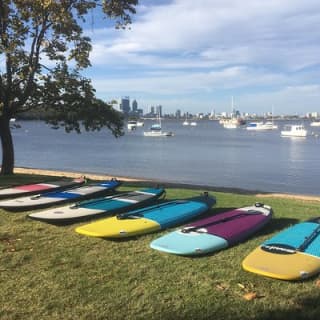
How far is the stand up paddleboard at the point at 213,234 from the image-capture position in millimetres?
5332

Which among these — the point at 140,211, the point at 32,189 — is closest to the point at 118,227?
the point at 140,211

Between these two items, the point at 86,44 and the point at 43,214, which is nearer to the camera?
the point at 43,214

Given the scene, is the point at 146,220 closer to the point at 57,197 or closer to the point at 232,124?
the point at 57,197

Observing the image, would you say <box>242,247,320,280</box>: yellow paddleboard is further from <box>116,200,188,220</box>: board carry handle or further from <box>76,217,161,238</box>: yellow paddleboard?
<box>116,200,188,220</box>: board carry handle

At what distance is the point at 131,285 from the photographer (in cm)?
443

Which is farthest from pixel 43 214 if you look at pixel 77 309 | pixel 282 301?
pixel 282 301

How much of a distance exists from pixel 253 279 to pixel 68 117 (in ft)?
33.4

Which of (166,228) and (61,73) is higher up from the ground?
(61,73)

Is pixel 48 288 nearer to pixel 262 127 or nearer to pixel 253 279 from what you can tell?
pixel 253 279

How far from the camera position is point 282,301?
13.4 ft

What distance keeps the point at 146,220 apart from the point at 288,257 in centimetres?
220

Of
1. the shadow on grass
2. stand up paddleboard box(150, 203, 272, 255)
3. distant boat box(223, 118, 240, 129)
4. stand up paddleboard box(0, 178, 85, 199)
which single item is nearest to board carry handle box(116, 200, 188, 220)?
stand up paddleboard box(150, 203, 272, 255)

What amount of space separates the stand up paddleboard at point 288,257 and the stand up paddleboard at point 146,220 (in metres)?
1.58

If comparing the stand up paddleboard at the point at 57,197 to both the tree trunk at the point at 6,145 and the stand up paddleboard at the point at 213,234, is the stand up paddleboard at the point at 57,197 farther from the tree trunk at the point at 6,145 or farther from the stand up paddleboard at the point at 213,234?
the tree trunk at the point at 6,145
